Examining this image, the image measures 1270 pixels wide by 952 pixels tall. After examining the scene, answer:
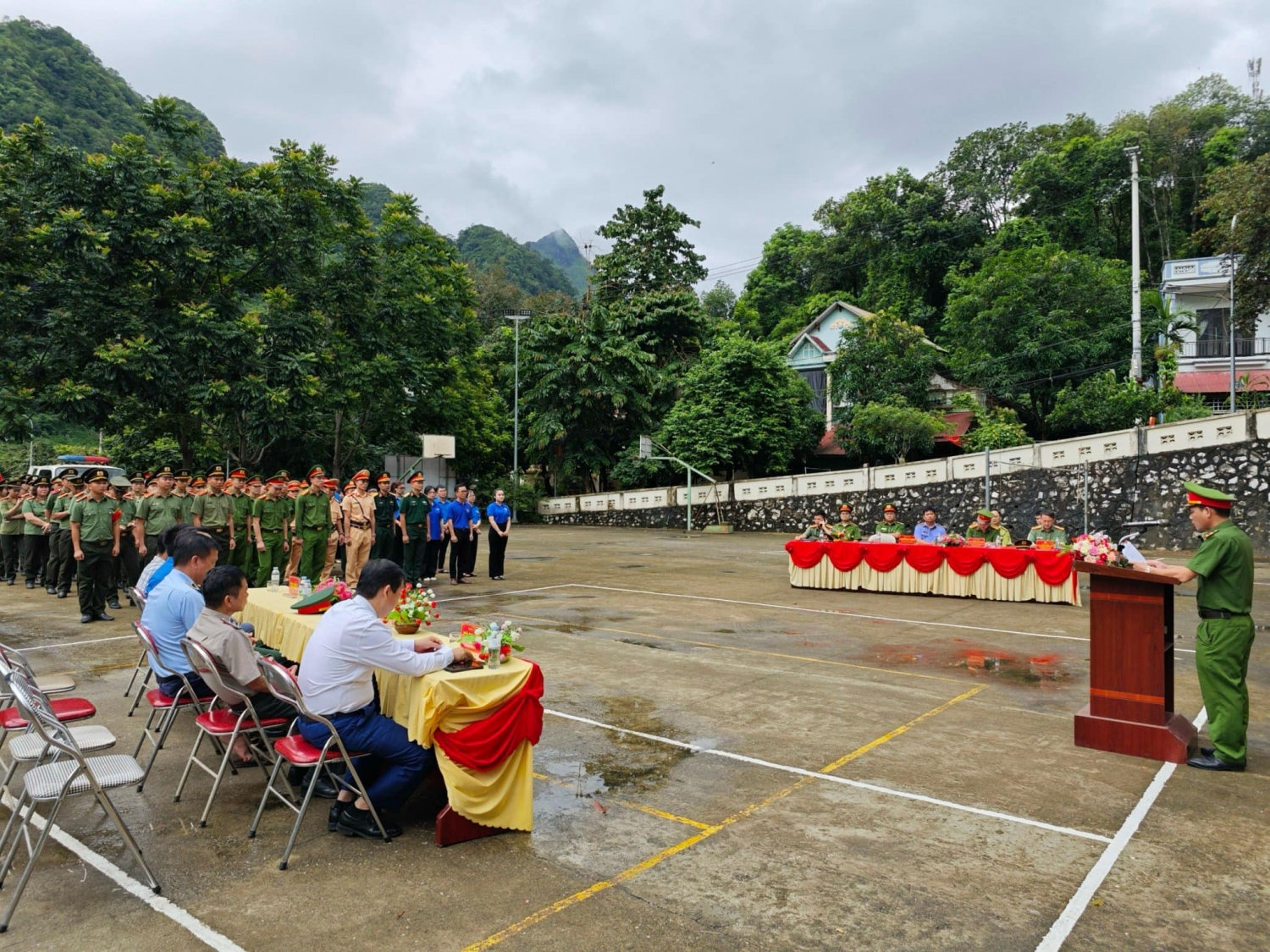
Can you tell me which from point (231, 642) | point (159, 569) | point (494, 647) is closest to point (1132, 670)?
point (494, 647)

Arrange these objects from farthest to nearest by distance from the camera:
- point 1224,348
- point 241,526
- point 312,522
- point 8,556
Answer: point 1224,348 → point 8,556 → point 312,522 → point 241,526

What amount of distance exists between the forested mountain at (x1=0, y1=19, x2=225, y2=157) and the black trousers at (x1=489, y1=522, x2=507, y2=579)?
3586cm

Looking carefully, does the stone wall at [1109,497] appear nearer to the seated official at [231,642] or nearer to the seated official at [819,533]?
the seated official at [819,533]

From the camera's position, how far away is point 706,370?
3269cm

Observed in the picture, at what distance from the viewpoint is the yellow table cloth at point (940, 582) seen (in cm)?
1300

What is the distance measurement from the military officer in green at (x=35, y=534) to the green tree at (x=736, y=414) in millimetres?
21774

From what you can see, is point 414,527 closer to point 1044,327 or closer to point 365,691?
point 365,691

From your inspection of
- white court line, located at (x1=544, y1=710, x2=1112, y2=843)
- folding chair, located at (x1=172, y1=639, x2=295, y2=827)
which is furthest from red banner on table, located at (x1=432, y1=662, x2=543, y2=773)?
white court line, located at (x1=544, y1=710, x2=1112, y2=843)

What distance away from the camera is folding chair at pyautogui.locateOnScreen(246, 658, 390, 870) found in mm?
3975

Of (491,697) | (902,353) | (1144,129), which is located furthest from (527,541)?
(1144,129)

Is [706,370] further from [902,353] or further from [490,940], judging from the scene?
[490,940]

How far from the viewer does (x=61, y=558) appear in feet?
40.7

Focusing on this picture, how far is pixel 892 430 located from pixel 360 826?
28.8 metres

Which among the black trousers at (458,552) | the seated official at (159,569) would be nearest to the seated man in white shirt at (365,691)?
the seated official at (159,569)
